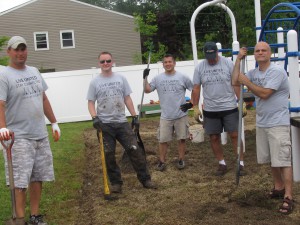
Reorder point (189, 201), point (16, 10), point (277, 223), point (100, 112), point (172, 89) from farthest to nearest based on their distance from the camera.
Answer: point (16, 10) → point (172, 89) → point (100, 112) → point (189, 201) → point (277, 223)

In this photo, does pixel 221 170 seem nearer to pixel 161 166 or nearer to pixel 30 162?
pixel 161 166

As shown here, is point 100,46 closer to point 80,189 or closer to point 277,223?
point 80,189

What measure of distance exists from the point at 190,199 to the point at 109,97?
1578 millimetres

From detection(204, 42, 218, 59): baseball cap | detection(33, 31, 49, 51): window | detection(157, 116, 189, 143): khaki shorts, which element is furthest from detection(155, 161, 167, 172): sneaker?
detection(33, 31, 49, 51): window

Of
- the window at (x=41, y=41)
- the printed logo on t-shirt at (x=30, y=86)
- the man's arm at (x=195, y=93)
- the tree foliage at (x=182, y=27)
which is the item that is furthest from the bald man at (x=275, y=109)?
the window at (x=41, y=41)

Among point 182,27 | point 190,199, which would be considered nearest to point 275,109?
point 190,199

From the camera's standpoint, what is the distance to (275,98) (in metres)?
4.77

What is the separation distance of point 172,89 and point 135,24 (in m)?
24.0

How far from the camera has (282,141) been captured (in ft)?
15.6

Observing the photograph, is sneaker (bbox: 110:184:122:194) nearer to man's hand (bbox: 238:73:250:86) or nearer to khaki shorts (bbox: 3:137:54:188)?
khaki shorts (bbox: 3:137:54:188)

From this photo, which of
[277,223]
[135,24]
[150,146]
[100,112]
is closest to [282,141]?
[277,223]

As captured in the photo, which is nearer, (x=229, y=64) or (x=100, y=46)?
(x=229, y=64)

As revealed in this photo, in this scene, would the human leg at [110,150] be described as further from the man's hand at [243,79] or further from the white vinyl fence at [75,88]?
the white vinyl fence at [75,88]

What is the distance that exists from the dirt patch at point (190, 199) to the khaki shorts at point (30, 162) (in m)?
0.71
